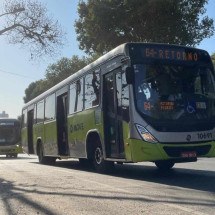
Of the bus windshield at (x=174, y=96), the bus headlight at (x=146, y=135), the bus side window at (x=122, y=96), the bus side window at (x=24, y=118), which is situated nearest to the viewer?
the bus headlight at (x=146, y=135)

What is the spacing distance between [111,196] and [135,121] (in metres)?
2.59

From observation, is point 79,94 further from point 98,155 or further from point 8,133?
point 8,133

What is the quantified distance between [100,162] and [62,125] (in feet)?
14.2

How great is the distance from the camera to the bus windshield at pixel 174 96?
10.4m

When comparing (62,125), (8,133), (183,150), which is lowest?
(183,150)

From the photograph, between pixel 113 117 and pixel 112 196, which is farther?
pixel 113 117

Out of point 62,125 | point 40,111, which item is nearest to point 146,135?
point 62,125

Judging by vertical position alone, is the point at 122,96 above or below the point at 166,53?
below

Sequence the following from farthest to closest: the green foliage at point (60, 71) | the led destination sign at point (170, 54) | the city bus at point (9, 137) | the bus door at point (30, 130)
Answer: the green foliage at point (60, 71) < the city bus at point (9, 137) < the bus door at point (30, 130) < the led destination sign at point (170, 54)

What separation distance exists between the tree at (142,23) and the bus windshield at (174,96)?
13.8 metres

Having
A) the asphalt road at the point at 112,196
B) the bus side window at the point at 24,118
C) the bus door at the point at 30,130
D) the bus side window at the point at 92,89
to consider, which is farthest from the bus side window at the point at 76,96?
the bus side window at the point at 24,118

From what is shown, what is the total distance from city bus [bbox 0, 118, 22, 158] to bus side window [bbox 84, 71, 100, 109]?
2211 cm

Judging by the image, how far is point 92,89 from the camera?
1293cm

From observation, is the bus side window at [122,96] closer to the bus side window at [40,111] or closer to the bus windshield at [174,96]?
the bus windshield at [174,96]
